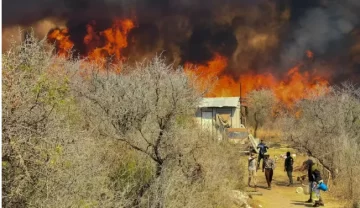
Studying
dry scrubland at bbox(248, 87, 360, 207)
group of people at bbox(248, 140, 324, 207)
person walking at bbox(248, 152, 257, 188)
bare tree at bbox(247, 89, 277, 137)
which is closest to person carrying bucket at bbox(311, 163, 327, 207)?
group of people at bbox(248, 140, 324, 207)

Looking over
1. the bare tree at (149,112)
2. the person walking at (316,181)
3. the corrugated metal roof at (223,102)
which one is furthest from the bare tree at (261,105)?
the bare tree at (149,112)

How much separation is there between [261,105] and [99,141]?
2218 inches

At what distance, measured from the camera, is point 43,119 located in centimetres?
838

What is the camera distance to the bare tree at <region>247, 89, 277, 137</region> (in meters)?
66.5

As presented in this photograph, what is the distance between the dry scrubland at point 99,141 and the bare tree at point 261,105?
162 ft

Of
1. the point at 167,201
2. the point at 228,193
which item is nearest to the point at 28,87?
the point at 167,201

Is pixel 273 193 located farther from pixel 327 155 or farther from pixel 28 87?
pixel 28 87

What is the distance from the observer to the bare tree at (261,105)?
66500mm

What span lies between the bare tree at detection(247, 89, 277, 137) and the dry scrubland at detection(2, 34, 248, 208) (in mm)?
49384

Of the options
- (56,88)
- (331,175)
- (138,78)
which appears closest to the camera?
(56,88)

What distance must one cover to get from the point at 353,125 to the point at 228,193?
16362 mm

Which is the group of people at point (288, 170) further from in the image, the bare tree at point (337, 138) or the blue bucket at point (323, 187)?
the bare tree at point (337, 138)

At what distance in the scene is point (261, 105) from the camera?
2645 inches

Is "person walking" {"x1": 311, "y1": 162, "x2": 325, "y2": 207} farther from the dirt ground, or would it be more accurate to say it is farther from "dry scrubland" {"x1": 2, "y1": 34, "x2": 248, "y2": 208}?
"dry scrubland" {"x1": 2, "y1": 34, "x2": 248, "y2": 208}
